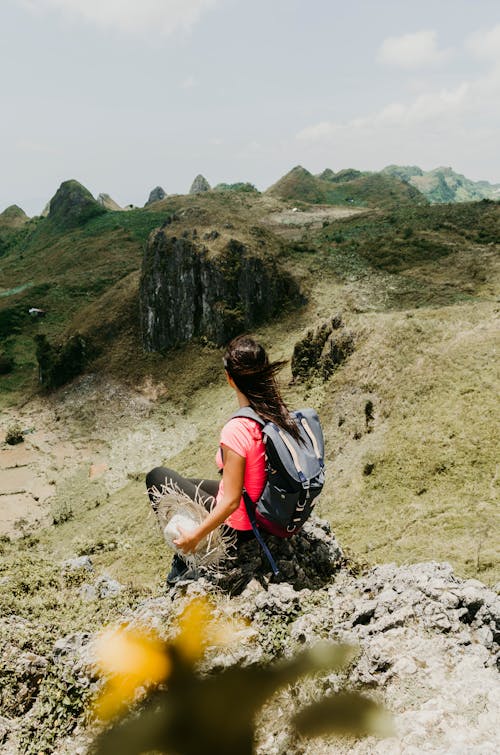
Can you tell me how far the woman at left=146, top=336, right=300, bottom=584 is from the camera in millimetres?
4207

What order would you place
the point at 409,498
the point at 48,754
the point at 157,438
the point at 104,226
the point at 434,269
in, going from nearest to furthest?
the point at 48,754
the point at 409,498
the point at 157,438
the point at 434,269
the point at 104,226

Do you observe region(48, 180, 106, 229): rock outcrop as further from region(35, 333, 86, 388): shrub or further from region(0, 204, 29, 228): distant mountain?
region(35, 333, 86, 388): shrub

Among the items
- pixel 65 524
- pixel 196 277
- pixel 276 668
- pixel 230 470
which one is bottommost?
pixel 65 524

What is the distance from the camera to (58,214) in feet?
299

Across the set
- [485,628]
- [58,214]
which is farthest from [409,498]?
[58,214]

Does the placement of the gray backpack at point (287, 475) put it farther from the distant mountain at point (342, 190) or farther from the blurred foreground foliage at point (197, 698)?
the distant mountain at point (342, 190)

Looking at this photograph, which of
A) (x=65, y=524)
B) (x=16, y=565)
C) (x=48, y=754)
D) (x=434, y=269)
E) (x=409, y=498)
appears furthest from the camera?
(x=434, y=269)

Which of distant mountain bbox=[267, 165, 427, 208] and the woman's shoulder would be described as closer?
the woman's shoulder

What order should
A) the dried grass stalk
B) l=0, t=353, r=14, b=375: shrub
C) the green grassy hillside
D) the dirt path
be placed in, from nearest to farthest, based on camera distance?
the dried grass stalk
the green grassy hillside
the dirt path
l=0, t=353, r=14, b=375: shrub

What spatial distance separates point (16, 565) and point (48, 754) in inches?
233

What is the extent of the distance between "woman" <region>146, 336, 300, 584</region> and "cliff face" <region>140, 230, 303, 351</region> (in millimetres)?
29016

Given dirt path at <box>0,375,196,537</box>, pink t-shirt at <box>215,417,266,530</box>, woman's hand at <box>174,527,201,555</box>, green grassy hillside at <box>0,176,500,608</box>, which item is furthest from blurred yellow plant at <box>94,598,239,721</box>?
dirt path at <box>0,375,196,537</box>

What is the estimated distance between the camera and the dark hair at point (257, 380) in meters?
4.48

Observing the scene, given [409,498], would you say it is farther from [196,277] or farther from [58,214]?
[58,214]
